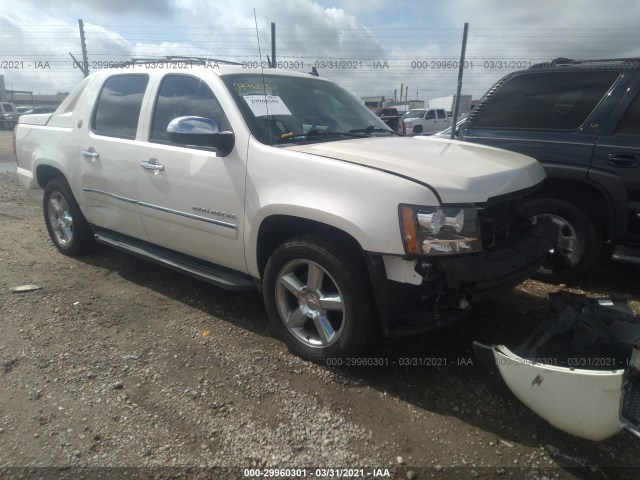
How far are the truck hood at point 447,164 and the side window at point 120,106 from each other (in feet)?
5.47

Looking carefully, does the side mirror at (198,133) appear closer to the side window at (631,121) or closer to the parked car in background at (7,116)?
Answer: the side window at (631,121)

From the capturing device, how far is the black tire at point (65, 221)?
464 cm

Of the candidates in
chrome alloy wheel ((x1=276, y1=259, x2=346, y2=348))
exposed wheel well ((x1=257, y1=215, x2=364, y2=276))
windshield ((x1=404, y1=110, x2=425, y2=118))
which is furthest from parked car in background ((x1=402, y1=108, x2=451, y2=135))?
chrome alloy wheel ((x1=276, y1=259, x2=346, y2=348))

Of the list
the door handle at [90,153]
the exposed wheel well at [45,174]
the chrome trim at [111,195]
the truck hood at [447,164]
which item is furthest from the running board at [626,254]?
the exposed wheel well at [45,174]

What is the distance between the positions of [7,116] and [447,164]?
3563cm

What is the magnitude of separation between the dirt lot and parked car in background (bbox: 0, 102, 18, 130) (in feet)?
108

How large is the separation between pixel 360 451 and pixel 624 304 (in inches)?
72.1

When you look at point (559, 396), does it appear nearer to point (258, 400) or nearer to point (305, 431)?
point (305, 431)

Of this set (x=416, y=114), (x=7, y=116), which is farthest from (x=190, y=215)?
(x=7, y=116)

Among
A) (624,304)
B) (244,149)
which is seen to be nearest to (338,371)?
(244,149)

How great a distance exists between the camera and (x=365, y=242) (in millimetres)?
2438

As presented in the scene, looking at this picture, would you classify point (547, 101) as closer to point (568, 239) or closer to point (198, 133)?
point (568, 239)

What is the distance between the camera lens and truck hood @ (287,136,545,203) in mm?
2422

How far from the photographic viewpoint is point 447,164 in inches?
105
